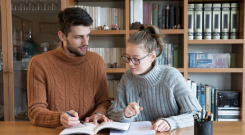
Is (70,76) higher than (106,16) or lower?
lower

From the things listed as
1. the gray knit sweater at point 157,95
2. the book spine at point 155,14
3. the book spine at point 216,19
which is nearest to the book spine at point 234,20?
the book spine at point 216,19

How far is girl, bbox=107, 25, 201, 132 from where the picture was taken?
1.31 meters

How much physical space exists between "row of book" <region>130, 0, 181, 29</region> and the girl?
0.94 meters

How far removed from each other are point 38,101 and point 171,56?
138 centimetres

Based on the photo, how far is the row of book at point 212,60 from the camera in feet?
7.77

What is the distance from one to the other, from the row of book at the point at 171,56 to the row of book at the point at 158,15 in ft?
0.64

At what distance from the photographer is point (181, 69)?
2297 millimetres

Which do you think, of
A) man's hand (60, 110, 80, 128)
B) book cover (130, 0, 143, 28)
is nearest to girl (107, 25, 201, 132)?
man's hand (60, 110, 80, 128)

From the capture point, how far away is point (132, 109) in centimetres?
120

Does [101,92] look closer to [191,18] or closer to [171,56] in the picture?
[171,56]

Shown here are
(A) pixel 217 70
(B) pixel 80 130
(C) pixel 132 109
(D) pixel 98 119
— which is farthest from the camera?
(A) pixel 217 70

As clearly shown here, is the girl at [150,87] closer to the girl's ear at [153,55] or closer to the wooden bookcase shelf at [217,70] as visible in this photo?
the girl's ear at [153,55]

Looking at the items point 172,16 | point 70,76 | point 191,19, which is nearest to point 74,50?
point 70,76

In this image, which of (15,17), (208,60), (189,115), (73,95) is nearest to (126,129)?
(189,115)
